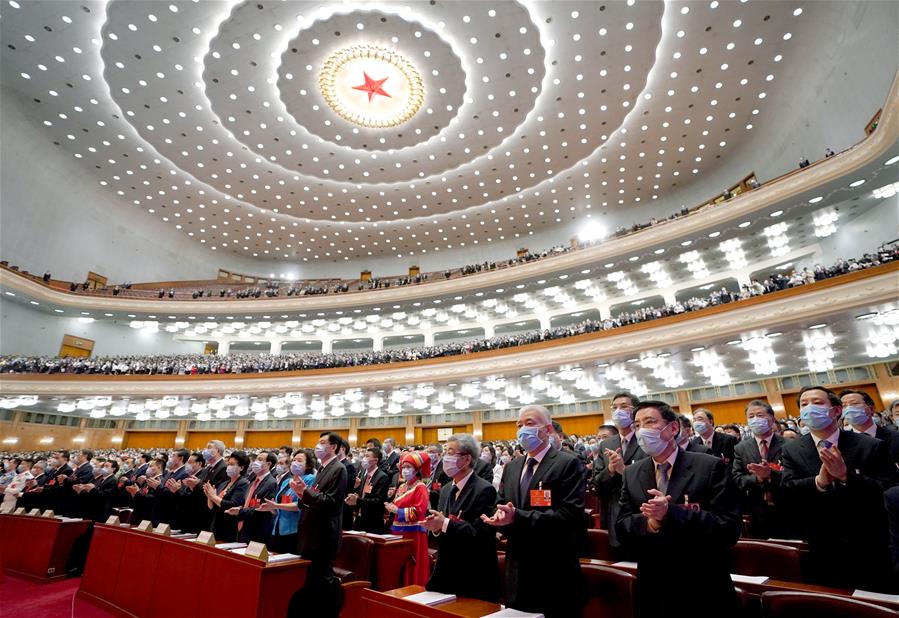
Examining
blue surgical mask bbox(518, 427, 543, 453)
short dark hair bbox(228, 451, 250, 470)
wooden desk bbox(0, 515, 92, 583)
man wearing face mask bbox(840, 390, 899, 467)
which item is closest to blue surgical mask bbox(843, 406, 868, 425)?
man wearing face mask bbox(840, 390, 899, 467)

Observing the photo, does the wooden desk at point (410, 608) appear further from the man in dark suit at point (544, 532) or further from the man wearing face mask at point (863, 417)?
the man wearing face mask at point (863, 417)

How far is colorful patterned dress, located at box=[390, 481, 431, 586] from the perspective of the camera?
314 centimetres

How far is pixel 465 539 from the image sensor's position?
2.53 m

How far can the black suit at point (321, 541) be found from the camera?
2.96 m

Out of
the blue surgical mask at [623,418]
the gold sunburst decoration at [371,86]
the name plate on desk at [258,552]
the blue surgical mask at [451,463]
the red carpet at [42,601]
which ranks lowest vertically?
the red carpet at [42,601]

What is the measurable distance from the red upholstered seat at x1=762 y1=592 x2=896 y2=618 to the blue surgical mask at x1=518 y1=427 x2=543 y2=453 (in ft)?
3.72

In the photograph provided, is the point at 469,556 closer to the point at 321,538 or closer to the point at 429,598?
the point at 429,598

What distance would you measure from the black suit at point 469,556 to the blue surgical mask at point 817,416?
1.92 m

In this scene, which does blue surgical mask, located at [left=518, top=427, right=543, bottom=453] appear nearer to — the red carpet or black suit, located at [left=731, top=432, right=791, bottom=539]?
black suit, located at [left=731, top=432, right=791, bottom=539]

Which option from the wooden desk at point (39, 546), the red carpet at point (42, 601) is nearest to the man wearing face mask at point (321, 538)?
the red carpet at point (42, 601)

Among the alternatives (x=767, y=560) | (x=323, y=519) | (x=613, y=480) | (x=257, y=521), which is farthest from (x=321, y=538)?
(x=767, y=560)

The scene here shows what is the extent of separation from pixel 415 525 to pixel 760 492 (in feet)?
9.37

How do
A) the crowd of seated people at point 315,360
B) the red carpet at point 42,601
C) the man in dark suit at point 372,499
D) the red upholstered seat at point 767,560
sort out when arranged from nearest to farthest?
the red upholstered seat at point 767,560 → the red carpet at point 42,601 → the man in dark suit at point 372,499 → the crowd of seated people at point 315,360

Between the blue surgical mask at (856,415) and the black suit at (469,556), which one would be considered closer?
the black suit at (469,556)
